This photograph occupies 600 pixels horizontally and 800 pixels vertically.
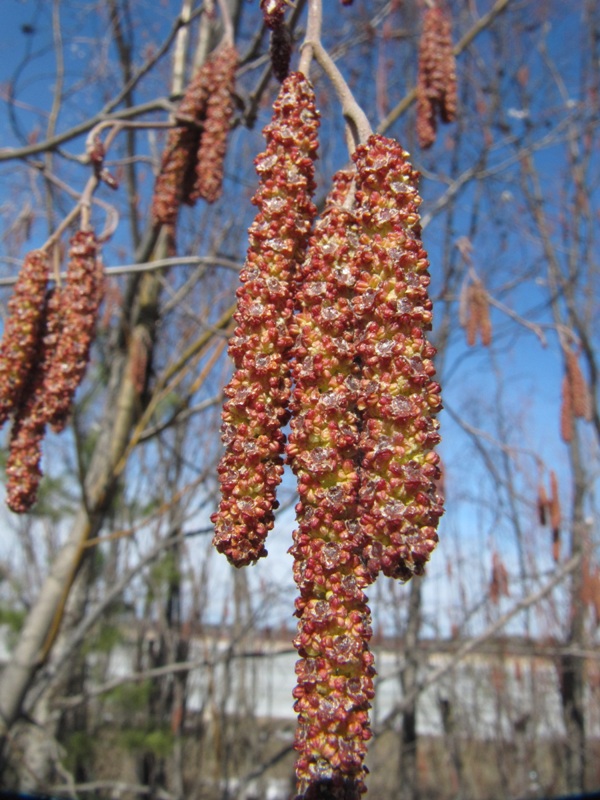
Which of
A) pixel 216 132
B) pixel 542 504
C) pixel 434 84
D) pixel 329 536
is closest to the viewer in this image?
pixel 329 536

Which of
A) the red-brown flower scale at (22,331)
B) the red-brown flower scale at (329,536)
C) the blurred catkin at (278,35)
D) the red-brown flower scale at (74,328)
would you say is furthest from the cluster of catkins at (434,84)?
the red-brown flower scale at (329,536)

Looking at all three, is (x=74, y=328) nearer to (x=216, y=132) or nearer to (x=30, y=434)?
(x=30, y=434)

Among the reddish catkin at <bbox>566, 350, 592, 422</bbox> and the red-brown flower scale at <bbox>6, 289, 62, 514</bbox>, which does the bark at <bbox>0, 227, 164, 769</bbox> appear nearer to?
the red-brown flower scale at <bbox>6, 289, 62, 514</bbox>

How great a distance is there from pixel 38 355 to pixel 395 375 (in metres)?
0.95

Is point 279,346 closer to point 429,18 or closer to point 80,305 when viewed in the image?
point 80,305

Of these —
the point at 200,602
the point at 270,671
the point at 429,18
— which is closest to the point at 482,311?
the point at 429,18

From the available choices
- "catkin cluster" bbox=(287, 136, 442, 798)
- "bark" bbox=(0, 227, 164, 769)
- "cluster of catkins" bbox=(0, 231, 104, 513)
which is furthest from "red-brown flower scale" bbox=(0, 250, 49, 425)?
"bark" bbox=(0, 227, 164, 769)

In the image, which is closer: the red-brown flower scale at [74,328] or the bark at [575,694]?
the red-brown flower scale at [74,328]

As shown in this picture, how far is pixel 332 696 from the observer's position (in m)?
0.68

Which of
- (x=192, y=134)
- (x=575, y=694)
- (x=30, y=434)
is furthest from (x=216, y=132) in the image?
(x=575, y=694)

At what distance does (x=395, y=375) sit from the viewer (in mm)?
729

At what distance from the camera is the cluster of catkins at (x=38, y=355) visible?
1.30 metres

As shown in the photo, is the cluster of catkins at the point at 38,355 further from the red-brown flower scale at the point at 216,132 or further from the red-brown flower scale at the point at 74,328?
the red-brown flower scale at the point at 216,132

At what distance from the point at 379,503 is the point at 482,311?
Answer: 7.95 ft
